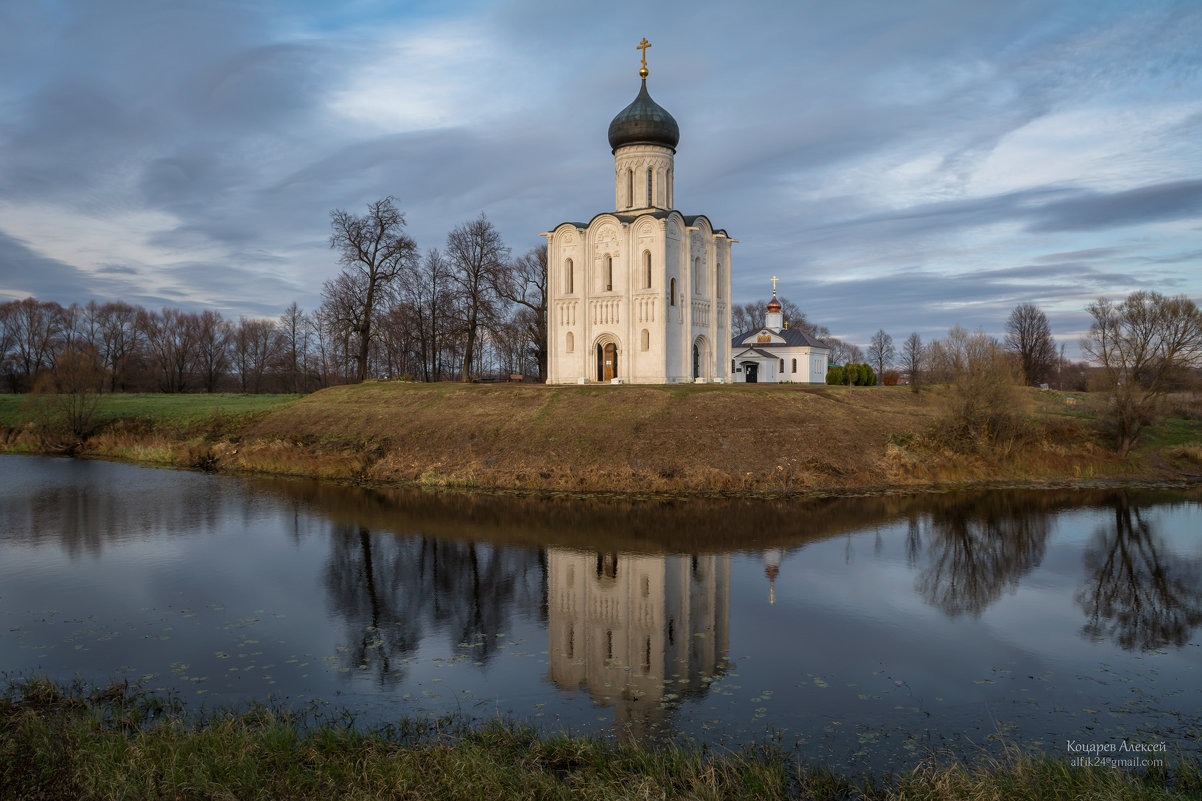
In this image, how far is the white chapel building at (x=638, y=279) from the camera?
35.1m

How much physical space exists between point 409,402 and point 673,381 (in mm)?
12336

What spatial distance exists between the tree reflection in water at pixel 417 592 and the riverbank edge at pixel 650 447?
7.56 m

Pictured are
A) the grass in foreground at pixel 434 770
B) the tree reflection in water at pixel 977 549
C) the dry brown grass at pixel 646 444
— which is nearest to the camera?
the grass in foreground at pixel 434 770

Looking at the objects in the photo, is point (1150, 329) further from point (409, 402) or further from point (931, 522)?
point (409, 402)

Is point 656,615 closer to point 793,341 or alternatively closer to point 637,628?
point 637,628

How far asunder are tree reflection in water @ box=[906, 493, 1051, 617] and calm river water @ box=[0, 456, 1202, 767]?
0.09 metres

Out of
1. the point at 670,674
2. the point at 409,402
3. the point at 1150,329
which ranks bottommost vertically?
the point at 670,674

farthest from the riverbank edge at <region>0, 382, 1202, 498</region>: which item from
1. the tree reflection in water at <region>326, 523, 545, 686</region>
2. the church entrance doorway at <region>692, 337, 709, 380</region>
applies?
the tree reflection in water at <region>326, 523, 545, 686</region>

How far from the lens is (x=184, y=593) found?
12.7 metres

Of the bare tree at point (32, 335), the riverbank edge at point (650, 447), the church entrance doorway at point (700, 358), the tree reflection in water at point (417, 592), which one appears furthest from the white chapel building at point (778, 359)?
the bare tree at point (32, 335)

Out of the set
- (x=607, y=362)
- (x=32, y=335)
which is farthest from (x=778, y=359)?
(x=32, y=335)

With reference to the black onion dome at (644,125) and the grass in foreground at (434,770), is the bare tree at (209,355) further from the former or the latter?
the grass in foreground at (434,770)

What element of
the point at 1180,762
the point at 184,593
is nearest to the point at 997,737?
the point at 1180,762

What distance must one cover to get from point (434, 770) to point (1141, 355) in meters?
30.3
